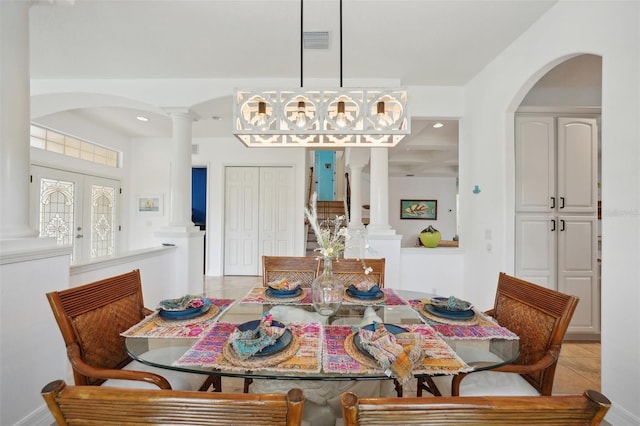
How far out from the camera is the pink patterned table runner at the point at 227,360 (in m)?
1.01

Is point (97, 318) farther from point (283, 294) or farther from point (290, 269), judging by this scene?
point (290, 269)

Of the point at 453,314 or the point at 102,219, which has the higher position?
the point at 102,219

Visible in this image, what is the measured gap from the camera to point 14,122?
1646 millimetres

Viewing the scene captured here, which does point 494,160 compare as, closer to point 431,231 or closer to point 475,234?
point 475,234

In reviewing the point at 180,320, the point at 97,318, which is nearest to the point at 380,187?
the point at 180,320

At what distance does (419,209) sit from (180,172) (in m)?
7.24

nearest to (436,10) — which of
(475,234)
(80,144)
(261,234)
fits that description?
(475,234)

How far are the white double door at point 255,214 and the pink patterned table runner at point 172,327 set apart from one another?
153 inches

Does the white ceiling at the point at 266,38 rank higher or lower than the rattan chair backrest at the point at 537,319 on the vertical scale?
higher

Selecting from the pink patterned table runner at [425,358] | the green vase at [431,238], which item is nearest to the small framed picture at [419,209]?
the green vase at [431,238]

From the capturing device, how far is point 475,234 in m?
3.15

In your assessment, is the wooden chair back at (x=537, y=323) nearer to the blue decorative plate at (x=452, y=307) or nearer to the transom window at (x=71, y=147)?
the blue decorative plate at (x=452, y=307)

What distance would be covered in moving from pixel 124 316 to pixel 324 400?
112cm

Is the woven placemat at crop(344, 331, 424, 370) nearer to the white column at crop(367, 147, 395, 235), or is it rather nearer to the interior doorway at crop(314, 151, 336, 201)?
the white column at crop(367, 147, 395, 235)
